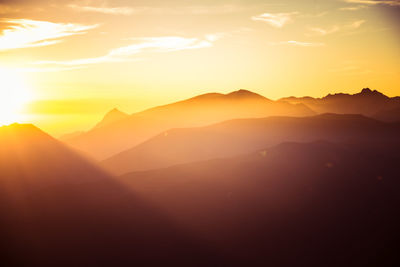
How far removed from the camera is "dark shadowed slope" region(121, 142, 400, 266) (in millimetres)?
81375

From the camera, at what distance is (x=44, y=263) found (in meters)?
77.9

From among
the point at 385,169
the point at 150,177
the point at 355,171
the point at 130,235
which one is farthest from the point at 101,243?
the point at 385,169

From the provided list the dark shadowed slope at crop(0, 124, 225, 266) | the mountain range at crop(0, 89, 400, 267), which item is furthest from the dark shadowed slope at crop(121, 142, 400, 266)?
the dark shadowed slope at crop(0, 124, 225, 266)

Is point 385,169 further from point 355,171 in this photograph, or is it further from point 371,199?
point 371,199

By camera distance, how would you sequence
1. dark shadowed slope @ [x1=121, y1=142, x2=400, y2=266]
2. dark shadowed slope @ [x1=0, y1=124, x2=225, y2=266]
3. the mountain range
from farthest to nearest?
dark shadowed slope @ [x1=121, y1=142, x2=400, y2=266] < the mountain range < dark shadowed slope @ [x1=0, y1=124, x2=225, y2=266]

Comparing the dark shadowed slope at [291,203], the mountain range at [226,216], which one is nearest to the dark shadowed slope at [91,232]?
the mountain range at [226,216]

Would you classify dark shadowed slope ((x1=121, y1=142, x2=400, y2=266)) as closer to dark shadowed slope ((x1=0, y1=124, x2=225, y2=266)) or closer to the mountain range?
the mountain range

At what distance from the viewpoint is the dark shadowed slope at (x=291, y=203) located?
81375mm

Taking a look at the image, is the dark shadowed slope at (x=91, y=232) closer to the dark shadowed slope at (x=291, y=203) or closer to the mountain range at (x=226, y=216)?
the mountain range at (x=226, y=216)

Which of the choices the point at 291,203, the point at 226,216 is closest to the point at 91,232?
the point at 226,216

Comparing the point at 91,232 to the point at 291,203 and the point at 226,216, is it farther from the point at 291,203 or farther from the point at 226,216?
the point at 291,203

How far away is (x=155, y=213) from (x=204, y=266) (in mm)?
24774

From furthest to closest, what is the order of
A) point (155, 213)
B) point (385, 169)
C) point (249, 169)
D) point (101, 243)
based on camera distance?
point (385, 169)
point (249, 169)
point (155, 213)
point (101, 243)

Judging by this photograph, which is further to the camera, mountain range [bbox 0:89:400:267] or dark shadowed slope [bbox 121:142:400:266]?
dark shadowed slope [bbox 121:142:400:266]
